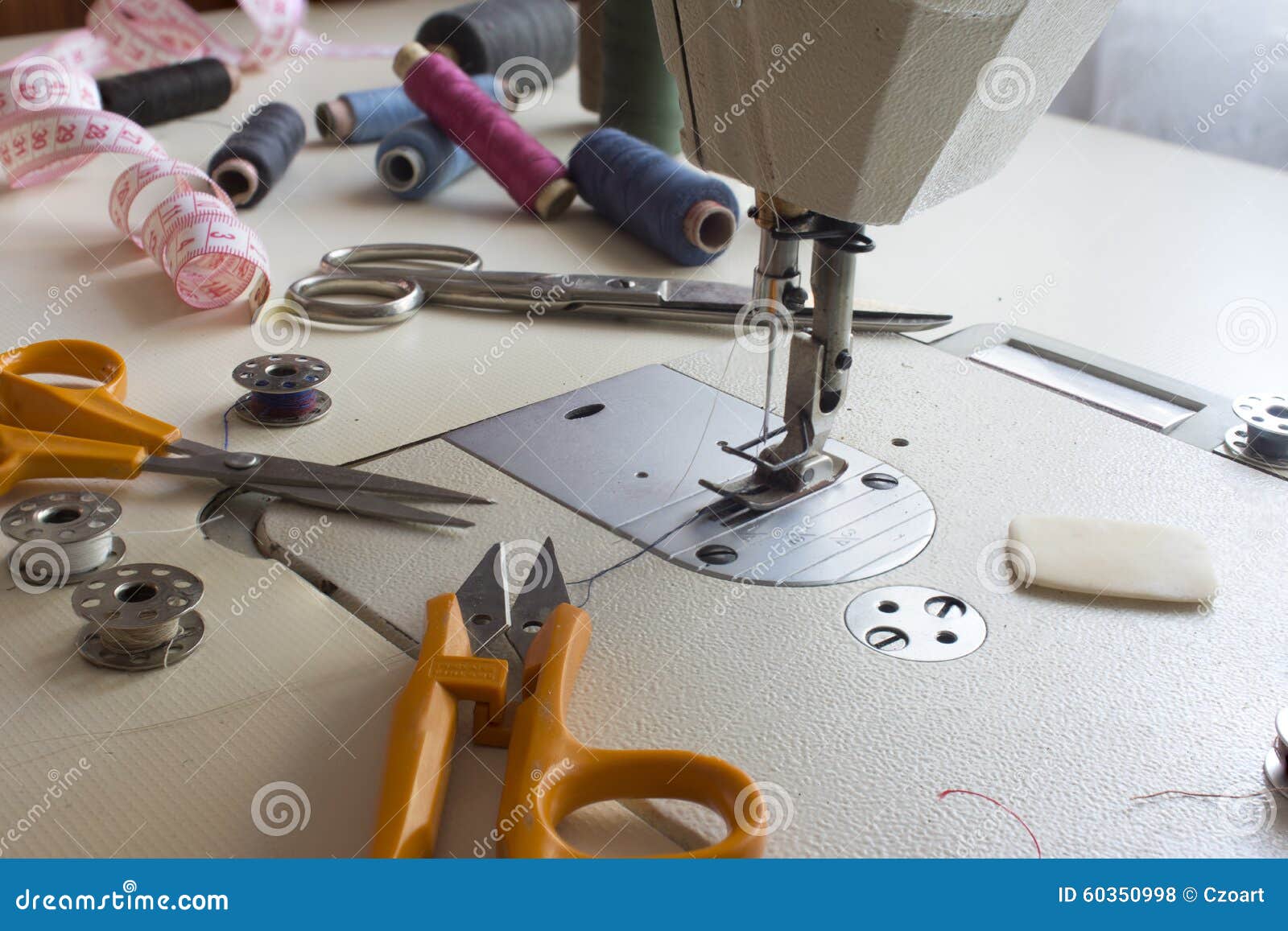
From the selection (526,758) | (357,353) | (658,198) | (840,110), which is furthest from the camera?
(658,198)

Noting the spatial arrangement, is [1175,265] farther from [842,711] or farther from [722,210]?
[842,711]

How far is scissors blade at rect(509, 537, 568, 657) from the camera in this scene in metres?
0.78

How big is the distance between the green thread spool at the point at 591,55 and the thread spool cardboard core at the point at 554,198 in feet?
1.13

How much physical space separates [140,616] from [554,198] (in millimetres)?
1019

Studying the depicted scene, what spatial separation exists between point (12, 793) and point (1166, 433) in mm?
975

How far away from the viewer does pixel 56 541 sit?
2.82 ft

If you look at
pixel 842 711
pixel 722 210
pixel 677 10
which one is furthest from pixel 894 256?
pixel 842 711

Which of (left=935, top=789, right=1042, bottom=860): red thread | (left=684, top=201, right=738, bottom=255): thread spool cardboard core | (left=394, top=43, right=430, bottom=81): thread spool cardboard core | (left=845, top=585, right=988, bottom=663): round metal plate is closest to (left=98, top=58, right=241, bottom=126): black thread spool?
(left=394, top=43, right=430, bottom=81): thread spool cardboard core

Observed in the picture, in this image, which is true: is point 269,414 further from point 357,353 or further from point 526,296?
point 526,296

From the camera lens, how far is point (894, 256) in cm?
158

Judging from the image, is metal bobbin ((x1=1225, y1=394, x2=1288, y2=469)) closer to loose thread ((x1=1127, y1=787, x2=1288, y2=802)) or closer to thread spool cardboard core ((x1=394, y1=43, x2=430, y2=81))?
loose thread ((x1=1127, y1=787, x2=1288, y2=802))

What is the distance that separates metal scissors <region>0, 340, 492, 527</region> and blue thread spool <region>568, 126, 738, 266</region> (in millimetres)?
634

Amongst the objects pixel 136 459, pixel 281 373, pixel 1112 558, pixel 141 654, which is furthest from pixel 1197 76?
pixel 141 654

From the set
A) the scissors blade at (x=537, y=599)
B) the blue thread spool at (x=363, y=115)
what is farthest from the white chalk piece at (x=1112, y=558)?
the blue thread spool at (x=363, y=115)
